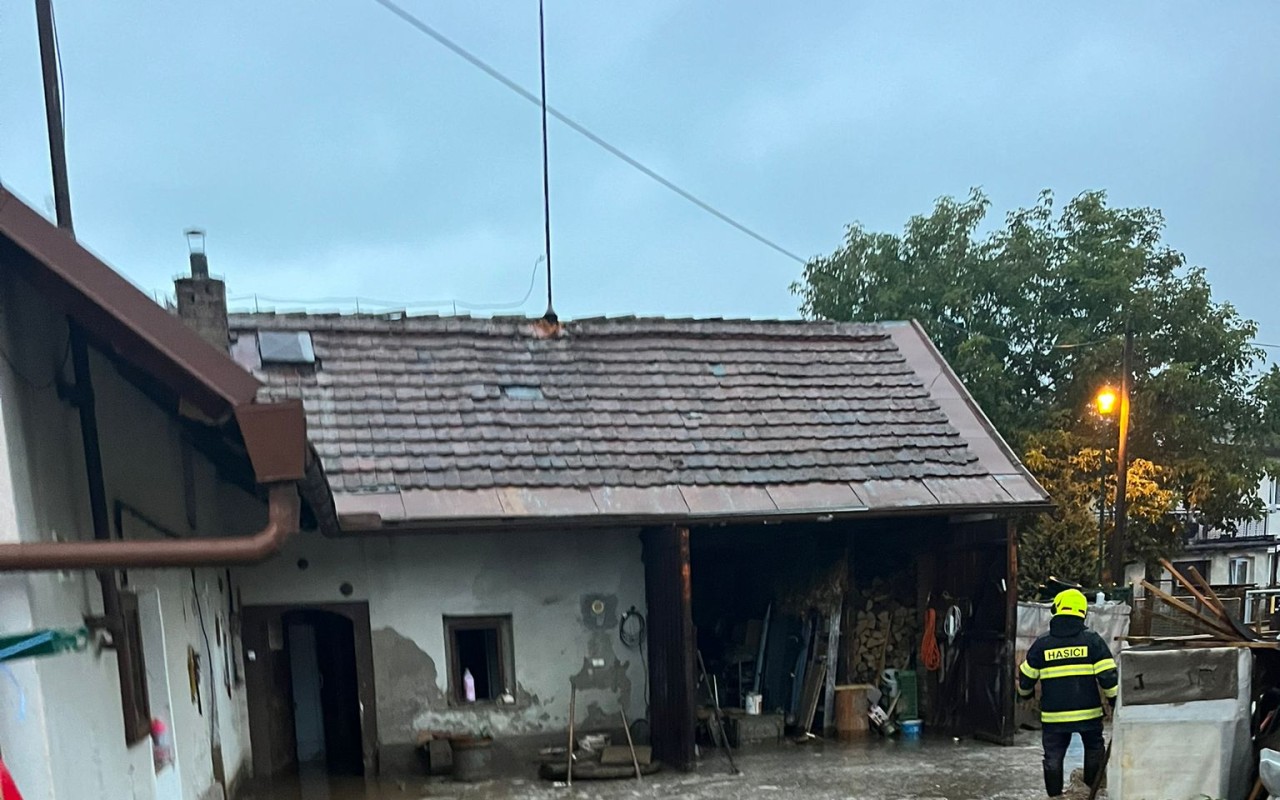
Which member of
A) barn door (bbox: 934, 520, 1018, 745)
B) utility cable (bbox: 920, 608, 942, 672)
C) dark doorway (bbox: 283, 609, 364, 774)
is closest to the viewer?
barn door (bbox: 934, 520, 1018, 745)

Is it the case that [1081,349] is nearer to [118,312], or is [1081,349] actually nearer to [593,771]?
[593,771]

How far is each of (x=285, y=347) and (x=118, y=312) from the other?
27.8ft

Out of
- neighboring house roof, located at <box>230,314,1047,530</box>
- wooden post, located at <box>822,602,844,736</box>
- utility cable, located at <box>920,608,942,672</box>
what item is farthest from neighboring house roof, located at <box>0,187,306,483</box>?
utility cable, located at <box>920,608,942,672</box>

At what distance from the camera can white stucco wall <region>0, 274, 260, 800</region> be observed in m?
2.83

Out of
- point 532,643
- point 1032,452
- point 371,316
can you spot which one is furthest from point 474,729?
point 1032,452

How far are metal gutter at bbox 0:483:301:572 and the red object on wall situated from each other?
575mm

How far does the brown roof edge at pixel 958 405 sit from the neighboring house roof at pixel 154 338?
31.0 feet

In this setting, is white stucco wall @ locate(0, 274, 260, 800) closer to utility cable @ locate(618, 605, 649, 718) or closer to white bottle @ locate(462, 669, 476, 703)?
white bottle @ locate(462, 669, 476, 703)

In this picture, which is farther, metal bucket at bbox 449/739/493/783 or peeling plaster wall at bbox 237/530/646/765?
peeling plaster wall at bbox 237/530/646/765

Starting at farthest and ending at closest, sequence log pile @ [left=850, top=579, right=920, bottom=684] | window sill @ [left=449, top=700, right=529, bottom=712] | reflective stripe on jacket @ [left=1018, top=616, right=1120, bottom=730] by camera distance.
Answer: log pile @ [left=850, top=579, right=920, bottom=684] → window sill @ [left=449, top=700, right=529, bottom=712] → reflective stripe on jacket @ [left=1018, top=616, right=1120, bottom=730]

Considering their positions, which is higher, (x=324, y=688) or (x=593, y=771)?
(x=324, y=688)

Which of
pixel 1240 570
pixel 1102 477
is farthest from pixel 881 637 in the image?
pixel 1240 570

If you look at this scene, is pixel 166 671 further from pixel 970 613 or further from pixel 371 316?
pixel 970 613

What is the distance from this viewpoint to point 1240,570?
29.2m
